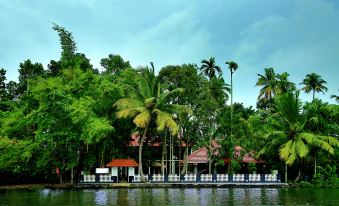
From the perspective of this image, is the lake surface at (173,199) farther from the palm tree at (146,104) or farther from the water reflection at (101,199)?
the palm tree at (146,104)

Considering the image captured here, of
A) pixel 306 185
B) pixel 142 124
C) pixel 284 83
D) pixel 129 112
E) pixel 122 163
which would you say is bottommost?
pixel 306 185

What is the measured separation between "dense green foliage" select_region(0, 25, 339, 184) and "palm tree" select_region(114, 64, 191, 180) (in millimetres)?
87


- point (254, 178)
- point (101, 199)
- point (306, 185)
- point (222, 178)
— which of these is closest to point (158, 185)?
point (222, 178)

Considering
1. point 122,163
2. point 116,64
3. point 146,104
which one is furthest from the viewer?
point 116,64

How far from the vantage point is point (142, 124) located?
120 feet

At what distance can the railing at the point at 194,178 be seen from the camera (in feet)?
124

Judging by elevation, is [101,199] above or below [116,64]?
below

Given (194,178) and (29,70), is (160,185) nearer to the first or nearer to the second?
(194,178)

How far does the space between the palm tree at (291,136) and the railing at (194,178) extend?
7.51ft

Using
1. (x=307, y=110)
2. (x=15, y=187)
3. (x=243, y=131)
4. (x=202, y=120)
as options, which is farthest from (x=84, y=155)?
(x=307, y=110)

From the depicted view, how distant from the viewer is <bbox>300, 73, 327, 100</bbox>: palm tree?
5328 centimetres

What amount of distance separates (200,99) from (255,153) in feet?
23.3

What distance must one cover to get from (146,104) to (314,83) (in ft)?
82.5

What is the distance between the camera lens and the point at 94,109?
3928 cm
